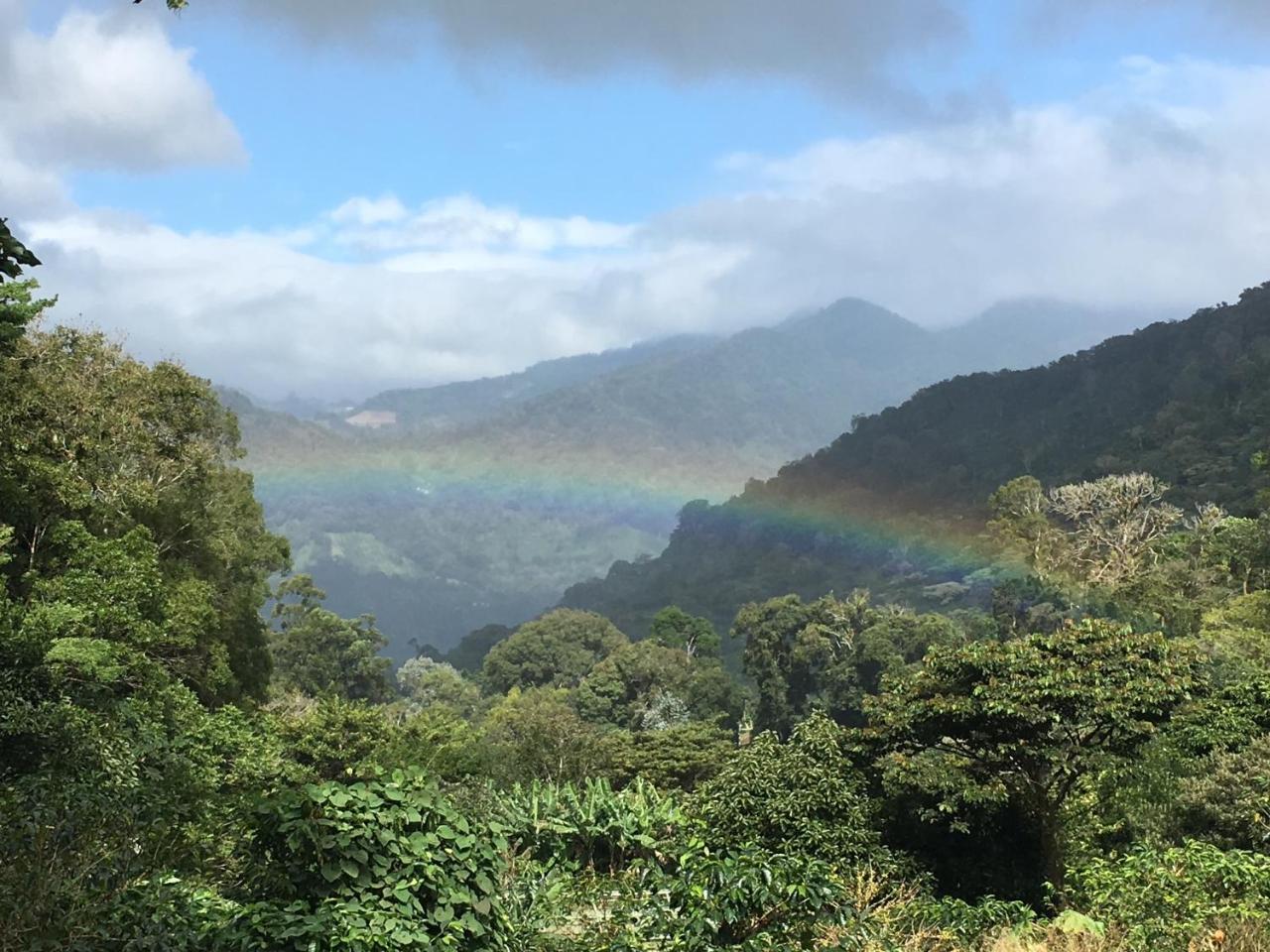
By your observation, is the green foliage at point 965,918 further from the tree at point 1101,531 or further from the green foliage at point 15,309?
the tree at point 1101,531

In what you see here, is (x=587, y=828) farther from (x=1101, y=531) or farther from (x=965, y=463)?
(x=965, y=463)

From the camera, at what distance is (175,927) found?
463cm

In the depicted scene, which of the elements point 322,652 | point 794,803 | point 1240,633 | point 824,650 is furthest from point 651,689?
point 794,803

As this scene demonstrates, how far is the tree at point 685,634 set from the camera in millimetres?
79500

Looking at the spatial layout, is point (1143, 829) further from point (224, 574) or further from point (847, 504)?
point (847, 504)

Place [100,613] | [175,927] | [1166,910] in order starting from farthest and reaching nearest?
1. [100,613]
2. [1166,910]
3. [175,927]

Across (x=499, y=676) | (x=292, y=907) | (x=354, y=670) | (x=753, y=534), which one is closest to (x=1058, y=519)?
(x=499, y=676)

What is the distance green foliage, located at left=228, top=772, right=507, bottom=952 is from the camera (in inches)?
183

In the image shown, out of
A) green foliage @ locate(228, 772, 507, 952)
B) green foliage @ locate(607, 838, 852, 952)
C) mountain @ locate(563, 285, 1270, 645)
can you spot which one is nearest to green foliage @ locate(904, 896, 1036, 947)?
green foliage @ locate(607, 838, 852, 952)

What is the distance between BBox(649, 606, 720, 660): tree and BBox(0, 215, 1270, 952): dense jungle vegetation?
4130 centimetres

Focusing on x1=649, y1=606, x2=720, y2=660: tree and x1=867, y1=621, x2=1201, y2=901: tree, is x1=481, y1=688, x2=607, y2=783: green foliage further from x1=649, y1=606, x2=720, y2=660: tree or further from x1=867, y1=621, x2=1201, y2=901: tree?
x1=649, y1=606, x2=720, y2=660: tree

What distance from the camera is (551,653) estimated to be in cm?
8606

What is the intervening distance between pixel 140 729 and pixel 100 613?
4.02m

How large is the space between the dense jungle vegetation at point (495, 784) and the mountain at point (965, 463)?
59487 millimetres
